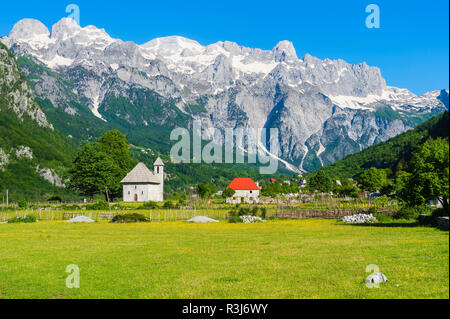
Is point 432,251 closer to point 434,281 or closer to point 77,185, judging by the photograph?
point 434,281

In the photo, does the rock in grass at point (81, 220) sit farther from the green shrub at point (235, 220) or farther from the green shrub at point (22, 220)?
the green shrub at point (235, 220)

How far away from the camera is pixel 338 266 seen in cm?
1741

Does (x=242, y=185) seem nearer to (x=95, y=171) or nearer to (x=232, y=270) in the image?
(x=95, y=171)

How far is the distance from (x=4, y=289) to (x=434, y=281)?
14350 millimetres

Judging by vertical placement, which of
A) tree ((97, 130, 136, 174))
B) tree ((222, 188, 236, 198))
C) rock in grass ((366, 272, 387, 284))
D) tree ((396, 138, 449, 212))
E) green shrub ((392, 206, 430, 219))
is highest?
tree ((97, 130, 136, 174))

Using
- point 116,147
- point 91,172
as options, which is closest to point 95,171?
point 91,172

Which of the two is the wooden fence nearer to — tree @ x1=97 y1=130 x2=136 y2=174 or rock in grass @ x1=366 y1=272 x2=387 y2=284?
rock in grass @ x1=366 y1=272 x2=387 y2=284

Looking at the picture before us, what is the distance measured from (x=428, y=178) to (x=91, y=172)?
219 ft

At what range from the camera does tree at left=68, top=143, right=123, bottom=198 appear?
85.4m

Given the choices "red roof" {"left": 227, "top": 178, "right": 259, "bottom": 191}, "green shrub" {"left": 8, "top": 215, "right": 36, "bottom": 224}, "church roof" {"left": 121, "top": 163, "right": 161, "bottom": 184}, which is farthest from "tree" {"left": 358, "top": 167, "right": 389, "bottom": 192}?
"green shrub" {"left": 8, "top": 215, "right": 36, "bottom": 224}

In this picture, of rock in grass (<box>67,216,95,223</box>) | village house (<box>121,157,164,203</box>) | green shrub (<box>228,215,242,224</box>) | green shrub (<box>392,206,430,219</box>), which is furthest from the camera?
village house (<box>121,157,164,203</box>)

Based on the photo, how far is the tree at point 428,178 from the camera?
3347cm

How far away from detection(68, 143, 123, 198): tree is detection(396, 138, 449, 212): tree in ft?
207
